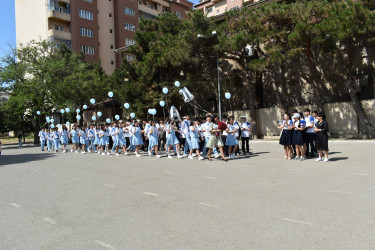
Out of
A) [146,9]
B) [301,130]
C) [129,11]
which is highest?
[146,9]

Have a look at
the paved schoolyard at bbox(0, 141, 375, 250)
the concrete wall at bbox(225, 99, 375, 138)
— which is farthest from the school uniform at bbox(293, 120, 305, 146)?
the concrete wall at bbox(225, 99, 375, 138)

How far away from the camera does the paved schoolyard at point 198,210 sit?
4.30 metres

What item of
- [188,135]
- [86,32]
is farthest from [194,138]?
[86,32]

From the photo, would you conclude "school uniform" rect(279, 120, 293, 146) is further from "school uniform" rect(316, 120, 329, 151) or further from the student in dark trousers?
"school uniform" rect(316, 120, 329, 151)

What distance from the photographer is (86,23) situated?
→ 1925 inches

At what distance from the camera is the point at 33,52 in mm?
36062

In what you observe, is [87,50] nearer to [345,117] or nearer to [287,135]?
[345,117]

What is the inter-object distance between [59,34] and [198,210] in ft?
155

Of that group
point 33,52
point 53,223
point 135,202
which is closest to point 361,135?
point 135,202

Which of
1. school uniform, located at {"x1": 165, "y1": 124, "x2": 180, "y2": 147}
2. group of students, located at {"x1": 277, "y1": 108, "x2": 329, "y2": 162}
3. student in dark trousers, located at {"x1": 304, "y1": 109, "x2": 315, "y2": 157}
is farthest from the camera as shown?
school uniform, located at {"x1": 165, "y1": 124, "x2": 180, "y2": 147}

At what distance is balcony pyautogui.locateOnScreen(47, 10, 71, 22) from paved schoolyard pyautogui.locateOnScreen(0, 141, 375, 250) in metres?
42.0

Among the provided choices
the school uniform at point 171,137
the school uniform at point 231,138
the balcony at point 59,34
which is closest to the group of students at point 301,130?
the school uniform at point 231,138

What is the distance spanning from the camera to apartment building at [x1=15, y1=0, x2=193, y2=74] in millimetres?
46656

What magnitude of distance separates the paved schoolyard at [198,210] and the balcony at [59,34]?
1626 inches
